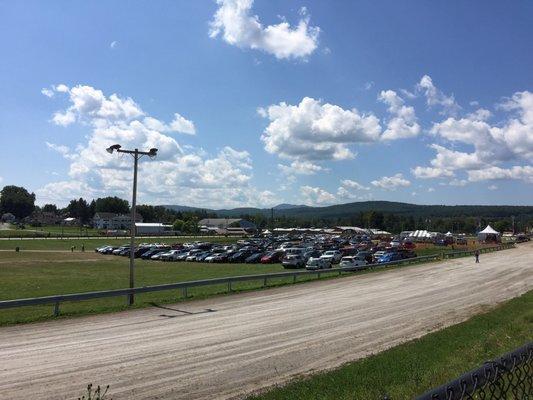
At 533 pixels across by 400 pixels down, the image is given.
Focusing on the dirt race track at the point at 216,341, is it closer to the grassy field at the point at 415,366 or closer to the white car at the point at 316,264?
the grassy field at the point at 415,366

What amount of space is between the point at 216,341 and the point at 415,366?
20.7ft

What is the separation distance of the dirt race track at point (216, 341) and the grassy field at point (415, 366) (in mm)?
1163

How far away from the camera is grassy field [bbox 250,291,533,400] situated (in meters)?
8.31

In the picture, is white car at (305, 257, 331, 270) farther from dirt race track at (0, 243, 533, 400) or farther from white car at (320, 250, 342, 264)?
dirt race track at (0, 243, 533, 400)

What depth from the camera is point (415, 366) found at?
33.6 ft

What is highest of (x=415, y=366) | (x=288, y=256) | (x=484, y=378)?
(x=484, y=378)

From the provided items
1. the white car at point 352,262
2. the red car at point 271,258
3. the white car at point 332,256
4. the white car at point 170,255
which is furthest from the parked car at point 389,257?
the white car at point 170,255

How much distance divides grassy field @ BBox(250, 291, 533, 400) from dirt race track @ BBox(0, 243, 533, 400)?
116 cm

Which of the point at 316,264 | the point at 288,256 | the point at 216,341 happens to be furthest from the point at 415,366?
the point at 288,256

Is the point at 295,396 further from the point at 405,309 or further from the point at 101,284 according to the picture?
the point at 101,284

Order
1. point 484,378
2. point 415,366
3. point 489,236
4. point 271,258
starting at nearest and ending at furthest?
point 484,378
point 415,366
point 271,258
point 489,236

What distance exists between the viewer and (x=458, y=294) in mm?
27297

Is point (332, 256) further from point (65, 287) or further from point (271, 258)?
point (65, 287)

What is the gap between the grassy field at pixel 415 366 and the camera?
8312mm
